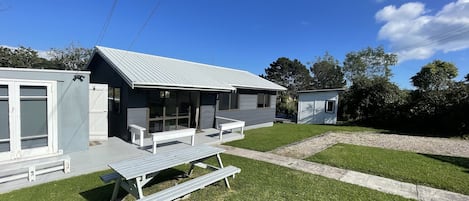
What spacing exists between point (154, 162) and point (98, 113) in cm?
572

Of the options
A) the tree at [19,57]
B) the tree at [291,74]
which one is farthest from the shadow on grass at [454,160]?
the tree at [19,57]

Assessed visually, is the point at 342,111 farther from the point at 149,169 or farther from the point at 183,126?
the point at 149,169

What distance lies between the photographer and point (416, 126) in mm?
15883

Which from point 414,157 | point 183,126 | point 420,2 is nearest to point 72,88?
point 183,126

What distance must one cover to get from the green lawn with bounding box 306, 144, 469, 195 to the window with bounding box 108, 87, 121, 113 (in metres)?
7.64

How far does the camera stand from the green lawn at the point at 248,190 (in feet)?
13.6

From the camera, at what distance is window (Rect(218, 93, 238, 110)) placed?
1209cm

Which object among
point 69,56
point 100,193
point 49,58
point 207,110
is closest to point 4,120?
point 100,193

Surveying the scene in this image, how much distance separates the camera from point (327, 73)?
39031 millimetres

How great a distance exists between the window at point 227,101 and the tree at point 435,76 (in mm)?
14800

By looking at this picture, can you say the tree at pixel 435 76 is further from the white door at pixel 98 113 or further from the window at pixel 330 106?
the white door at pixel 98 113

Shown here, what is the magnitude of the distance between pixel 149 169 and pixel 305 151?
620 centimetres

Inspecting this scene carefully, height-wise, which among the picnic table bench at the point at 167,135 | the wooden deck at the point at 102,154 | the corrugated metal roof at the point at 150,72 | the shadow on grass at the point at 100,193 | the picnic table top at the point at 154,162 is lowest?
the shadow on grass at the point at 100,193

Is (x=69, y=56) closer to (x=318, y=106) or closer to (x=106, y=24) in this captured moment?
(x=106, y=24)
